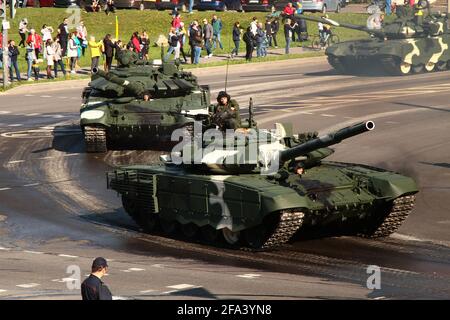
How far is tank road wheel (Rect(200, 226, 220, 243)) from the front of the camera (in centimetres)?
2087

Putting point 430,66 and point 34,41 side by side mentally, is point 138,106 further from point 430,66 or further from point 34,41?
point 430,66

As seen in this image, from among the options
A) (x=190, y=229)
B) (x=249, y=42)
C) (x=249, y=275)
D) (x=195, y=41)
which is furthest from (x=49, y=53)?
(x=249, y=275)

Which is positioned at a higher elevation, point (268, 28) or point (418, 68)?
point (268, 28)

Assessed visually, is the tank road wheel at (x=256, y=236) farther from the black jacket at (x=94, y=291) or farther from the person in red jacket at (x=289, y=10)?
the person in red jacket at (x=289, y=10)

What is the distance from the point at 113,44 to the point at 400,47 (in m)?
11.5

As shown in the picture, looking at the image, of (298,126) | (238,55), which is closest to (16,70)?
(238,55)

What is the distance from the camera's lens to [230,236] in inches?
807

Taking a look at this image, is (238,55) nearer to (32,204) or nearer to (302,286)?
(32,204)

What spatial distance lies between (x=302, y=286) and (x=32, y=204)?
387 inches

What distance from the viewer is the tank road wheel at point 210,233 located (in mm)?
20872

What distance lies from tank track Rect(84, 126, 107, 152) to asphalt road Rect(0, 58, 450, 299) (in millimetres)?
265

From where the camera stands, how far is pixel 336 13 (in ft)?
206

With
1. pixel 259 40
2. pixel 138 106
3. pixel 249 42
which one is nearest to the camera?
pixel 138 106
